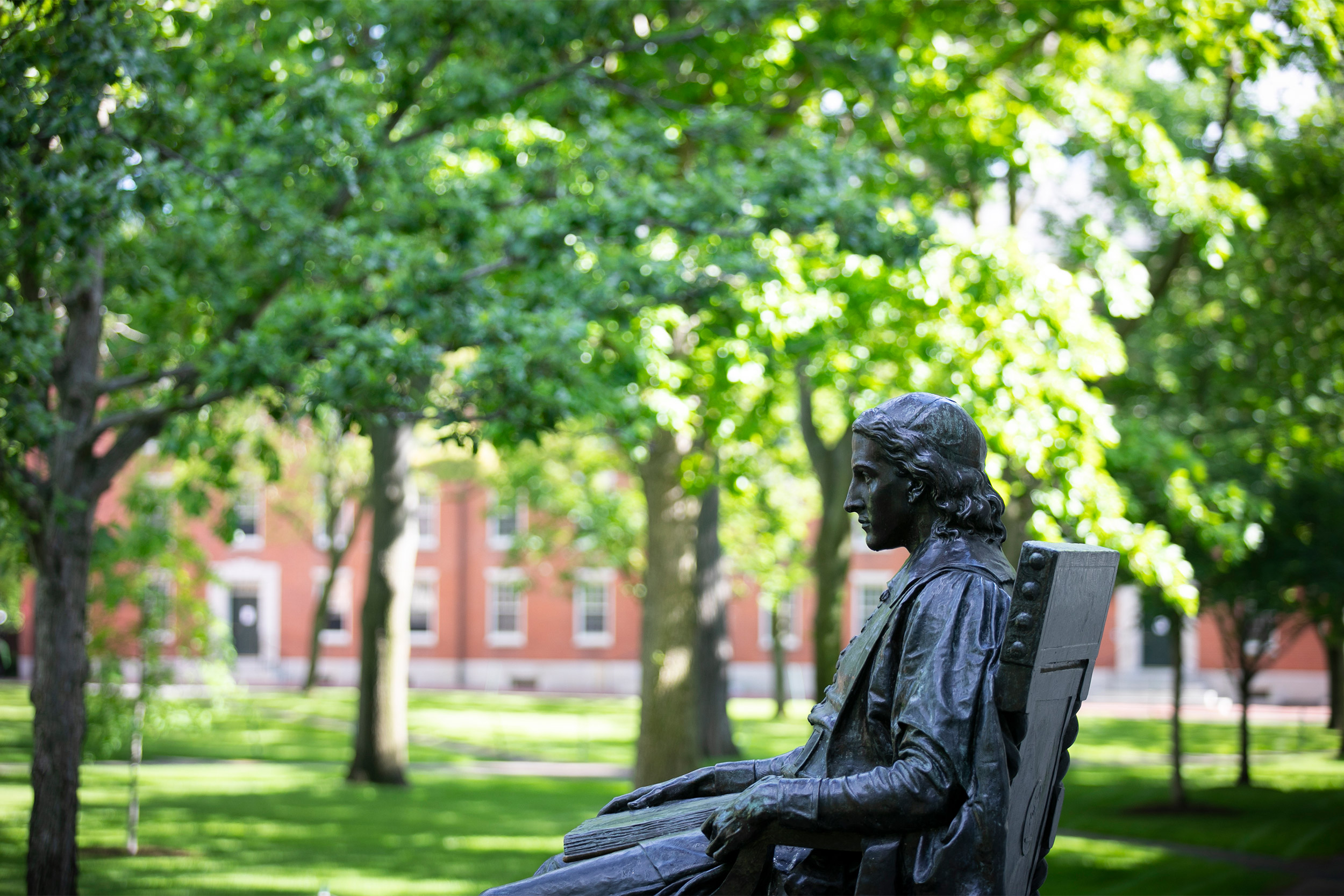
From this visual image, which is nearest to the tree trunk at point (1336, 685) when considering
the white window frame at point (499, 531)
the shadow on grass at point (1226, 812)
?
the shadow on grass at point (1226, 812)

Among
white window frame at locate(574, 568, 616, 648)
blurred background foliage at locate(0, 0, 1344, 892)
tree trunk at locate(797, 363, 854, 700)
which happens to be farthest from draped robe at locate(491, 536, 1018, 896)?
white window frame at locate(574, 568, 616, 648)

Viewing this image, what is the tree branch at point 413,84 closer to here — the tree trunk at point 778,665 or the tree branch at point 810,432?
the tree branch at point 810,432

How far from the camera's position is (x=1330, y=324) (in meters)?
14.5

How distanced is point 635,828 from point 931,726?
3.26ft

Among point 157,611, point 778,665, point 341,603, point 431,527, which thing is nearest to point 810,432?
point 157,611

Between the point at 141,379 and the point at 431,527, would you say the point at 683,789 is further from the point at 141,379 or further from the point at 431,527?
the point at 431,527

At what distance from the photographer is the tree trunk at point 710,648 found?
20641 mm

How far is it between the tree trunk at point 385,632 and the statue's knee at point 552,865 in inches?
550

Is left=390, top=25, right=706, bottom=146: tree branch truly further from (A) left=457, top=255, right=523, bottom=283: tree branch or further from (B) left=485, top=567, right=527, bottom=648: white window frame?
(B) left=485, top=567, right=527, bottom=648: white window frame

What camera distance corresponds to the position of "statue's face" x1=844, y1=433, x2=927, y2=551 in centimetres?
314

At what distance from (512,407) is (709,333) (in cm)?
355

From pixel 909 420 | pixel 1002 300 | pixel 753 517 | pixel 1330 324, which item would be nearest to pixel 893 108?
pixel 1002 300

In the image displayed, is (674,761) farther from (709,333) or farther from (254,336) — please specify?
(254,336)

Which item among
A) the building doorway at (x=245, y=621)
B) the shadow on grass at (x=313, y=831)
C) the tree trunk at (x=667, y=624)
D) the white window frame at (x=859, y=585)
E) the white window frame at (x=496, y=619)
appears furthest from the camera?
the building doorway at (x=245, y=621)
